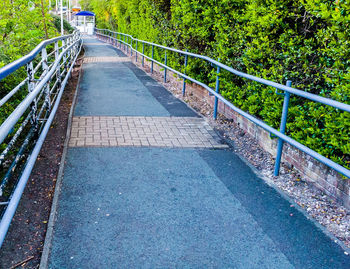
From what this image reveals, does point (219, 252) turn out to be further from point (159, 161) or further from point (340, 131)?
point (159, 161)

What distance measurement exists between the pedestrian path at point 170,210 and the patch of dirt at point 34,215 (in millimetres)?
141

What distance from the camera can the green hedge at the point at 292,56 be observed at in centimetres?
374

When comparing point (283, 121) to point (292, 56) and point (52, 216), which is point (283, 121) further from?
point (52, 216)

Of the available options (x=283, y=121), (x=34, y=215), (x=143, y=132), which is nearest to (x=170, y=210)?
(x=34, y=215)

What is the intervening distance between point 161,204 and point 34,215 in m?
A: 1.18

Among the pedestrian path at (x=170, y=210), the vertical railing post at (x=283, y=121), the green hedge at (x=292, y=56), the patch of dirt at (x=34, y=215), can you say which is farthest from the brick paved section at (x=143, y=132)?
the vertical railing post at (x=283, y=121)

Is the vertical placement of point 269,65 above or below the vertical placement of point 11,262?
above

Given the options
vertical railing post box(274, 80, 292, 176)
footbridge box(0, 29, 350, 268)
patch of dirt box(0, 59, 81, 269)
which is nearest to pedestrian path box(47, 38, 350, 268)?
footbridge box(0, 29, 350, 268)

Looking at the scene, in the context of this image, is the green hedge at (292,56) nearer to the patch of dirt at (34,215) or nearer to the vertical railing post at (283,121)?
the vertical railing post at (283,121)

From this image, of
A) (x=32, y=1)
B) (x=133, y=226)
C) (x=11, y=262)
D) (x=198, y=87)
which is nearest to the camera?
(x=11, y=262)

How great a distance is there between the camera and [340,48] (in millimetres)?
3727

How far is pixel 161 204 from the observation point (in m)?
3.81

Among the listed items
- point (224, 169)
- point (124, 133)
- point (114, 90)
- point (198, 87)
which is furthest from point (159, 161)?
Answer: point (114, 90)

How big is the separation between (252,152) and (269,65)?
48.6 inches
